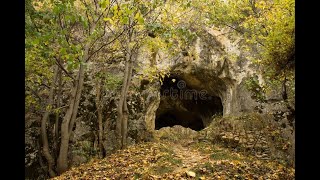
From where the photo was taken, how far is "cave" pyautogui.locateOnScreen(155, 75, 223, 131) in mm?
20000

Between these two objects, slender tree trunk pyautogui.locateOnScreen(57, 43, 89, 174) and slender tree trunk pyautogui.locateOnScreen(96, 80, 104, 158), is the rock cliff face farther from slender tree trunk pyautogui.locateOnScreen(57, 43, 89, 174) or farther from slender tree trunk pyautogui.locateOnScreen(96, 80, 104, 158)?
slender tree trunk pyautogui.locateOnScreen(57, 43, 89, 174)

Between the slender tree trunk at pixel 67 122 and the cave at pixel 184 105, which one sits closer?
the slender tree trunk at pixel 67 122

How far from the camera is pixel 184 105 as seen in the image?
72.2 ft

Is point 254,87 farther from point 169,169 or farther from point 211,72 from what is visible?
point 169,169

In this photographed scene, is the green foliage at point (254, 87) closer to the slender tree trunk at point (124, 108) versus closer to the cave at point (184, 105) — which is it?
the cave at point (184, 105)

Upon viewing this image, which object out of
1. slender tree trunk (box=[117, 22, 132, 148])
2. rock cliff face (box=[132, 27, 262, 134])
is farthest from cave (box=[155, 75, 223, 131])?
slender tree trunk (box=[117, 22, 132, 148])

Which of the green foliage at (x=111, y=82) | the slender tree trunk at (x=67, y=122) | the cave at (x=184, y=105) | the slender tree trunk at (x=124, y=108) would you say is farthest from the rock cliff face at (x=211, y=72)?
the slender tree trunk at (x=67, y=122)

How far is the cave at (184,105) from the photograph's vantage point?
20000mm

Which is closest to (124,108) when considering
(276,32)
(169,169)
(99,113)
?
(99,113)

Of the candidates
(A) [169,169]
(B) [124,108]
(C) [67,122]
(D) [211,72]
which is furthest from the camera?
(D) [211,72]

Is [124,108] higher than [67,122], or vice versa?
[124,108]

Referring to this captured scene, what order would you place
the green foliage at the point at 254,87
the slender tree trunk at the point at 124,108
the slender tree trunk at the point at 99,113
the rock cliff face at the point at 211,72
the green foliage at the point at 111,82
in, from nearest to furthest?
the slender tree trunk at the point at 124,108, the slender tree trunk at the point at 99,113, the green foliage at the point at 111,82, the green foliage at the point at 254,87, the rock cliff face at the point at 211,72

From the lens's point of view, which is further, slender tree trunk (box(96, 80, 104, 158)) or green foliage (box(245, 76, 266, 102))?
green foliage (box(245, 76, 266, 102))

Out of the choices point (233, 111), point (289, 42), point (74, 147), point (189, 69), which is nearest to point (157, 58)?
point (189, 69)
